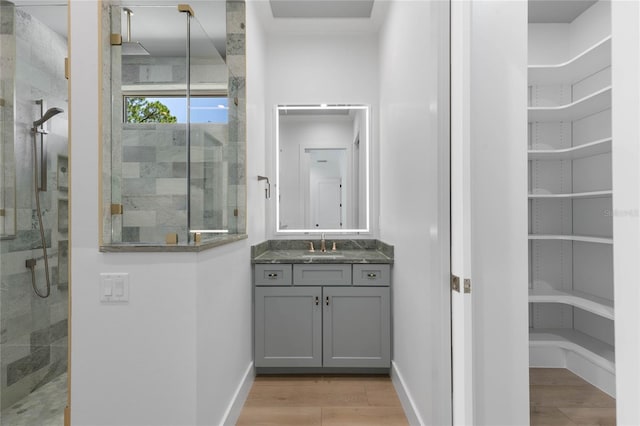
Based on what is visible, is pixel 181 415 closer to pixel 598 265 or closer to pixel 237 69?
pixel 237 69

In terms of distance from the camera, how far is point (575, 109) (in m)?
2.77

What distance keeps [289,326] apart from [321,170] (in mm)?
1452

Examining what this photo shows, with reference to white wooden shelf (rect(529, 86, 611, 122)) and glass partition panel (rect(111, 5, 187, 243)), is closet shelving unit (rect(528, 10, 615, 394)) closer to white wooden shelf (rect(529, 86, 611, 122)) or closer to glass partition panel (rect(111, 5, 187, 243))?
white wooden shelf (rect(529, 86, 611, 122))

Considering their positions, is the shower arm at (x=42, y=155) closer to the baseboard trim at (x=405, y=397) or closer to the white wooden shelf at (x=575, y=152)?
the baseboard trim at (x=405, y=397)

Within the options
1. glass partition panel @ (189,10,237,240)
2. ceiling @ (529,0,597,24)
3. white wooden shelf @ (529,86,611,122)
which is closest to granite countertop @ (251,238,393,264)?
glass partition panel @ (189,10,237,240)

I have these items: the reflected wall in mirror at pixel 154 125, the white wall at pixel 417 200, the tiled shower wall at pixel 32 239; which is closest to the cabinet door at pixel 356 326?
the white wall at pixel 417 200

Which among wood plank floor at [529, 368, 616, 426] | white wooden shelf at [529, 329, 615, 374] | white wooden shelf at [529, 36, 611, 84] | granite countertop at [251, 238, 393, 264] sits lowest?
wood plank floor at [529, 368, 616, 426]

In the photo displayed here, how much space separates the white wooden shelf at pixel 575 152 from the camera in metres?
2.52

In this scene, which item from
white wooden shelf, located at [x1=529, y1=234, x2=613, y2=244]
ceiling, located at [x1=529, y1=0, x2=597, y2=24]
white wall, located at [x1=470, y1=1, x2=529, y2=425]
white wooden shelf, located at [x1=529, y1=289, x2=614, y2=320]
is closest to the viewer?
white wall, located at [x1=470, y1=1, x2=529, y2=425]

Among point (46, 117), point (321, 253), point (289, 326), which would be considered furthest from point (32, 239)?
point (321, 253)

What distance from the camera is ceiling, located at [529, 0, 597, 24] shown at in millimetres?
2844

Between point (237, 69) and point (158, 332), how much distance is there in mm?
1743

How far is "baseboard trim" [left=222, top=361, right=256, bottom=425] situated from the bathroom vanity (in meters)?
0.15

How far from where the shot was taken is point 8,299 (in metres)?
2.17
